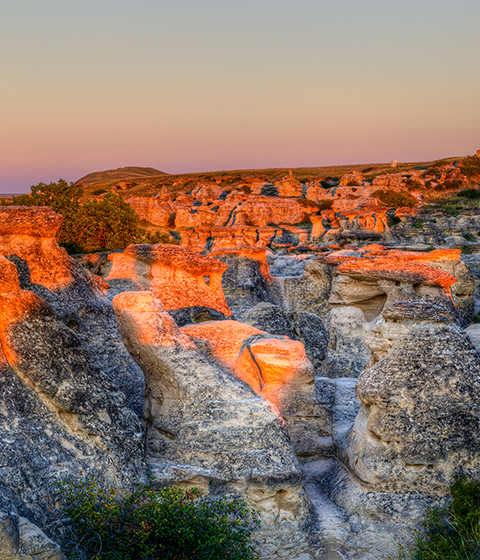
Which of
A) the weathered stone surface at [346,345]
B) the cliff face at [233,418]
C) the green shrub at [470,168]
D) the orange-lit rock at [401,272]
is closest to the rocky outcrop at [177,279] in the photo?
the weathered stone surface at [346,345]

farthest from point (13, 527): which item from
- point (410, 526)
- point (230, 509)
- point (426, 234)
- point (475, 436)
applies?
point (426, 234)

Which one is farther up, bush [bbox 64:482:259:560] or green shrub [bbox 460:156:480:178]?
green shrub [bbox 460:156:480:178]

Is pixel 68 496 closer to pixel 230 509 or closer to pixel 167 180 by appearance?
pixel 230 509

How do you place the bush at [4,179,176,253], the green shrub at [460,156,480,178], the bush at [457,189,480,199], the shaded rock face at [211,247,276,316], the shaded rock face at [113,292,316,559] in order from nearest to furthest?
the shaded rock face at [113,292,316,559] < the shaded rock face at [211,247,276,316] < the bush at [4,179,176,253] < the bush at [457,189,480,199] < the green shrub at [460,156,480,178]

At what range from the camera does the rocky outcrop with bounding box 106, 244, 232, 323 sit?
37.9 ft

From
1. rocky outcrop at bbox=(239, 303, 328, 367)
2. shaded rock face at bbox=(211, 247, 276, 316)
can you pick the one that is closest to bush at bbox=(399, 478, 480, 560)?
rocky outcrop at bbox=(239, 303, 328, 367)

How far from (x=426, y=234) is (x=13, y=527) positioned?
33.2 metres

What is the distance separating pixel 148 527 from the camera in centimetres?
552

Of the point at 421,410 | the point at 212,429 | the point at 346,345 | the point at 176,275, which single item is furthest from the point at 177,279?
the point at 421,410

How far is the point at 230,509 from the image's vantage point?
19.9 feet

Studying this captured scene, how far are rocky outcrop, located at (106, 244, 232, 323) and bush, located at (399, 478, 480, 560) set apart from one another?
604cm

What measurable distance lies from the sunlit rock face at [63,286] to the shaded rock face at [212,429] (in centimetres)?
138

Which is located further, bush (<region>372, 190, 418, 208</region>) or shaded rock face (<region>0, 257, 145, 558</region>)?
bush (<region>372, 190, 418, 208</region>)

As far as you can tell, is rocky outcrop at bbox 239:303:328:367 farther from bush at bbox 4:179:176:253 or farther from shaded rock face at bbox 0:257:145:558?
bush at bbox 4:179:176:253
